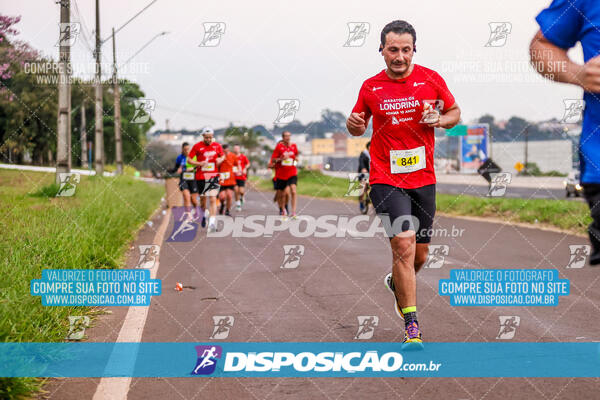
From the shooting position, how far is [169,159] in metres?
101

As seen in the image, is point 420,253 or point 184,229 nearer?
point 420,253

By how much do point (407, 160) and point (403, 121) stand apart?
28 cm

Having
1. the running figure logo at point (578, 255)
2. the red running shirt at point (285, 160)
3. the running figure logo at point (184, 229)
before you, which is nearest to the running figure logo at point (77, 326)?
the running figure logo at point (578, 255)

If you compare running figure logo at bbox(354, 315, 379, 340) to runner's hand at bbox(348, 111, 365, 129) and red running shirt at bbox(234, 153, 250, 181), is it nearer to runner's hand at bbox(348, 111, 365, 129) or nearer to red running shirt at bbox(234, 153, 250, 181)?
runner's hand at bbox(348, 111, 365, 129)

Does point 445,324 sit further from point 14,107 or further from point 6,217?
point 14,107

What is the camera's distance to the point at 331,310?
6.34 meters

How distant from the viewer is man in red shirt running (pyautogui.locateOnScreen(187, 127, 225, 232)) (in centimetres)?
1466

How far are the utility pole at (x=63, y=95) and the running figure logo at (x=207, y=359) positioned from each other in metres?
11.9

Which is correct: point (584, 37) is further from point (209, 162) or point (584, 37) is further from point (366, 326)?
point (209, 162)

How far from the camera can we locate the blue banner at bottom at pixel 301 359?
437 cm

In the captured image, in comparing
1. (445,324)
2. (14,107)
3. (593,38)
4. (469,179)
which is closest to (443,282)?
(445,324)

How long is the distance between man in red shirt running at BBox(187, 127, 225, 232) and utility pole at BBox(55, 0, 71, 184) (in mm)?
3224

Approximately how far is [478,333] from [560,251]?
18.8 ft

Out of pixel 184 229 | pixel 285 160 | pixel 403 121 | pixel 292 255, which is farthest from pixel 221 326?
pixel 285 160
